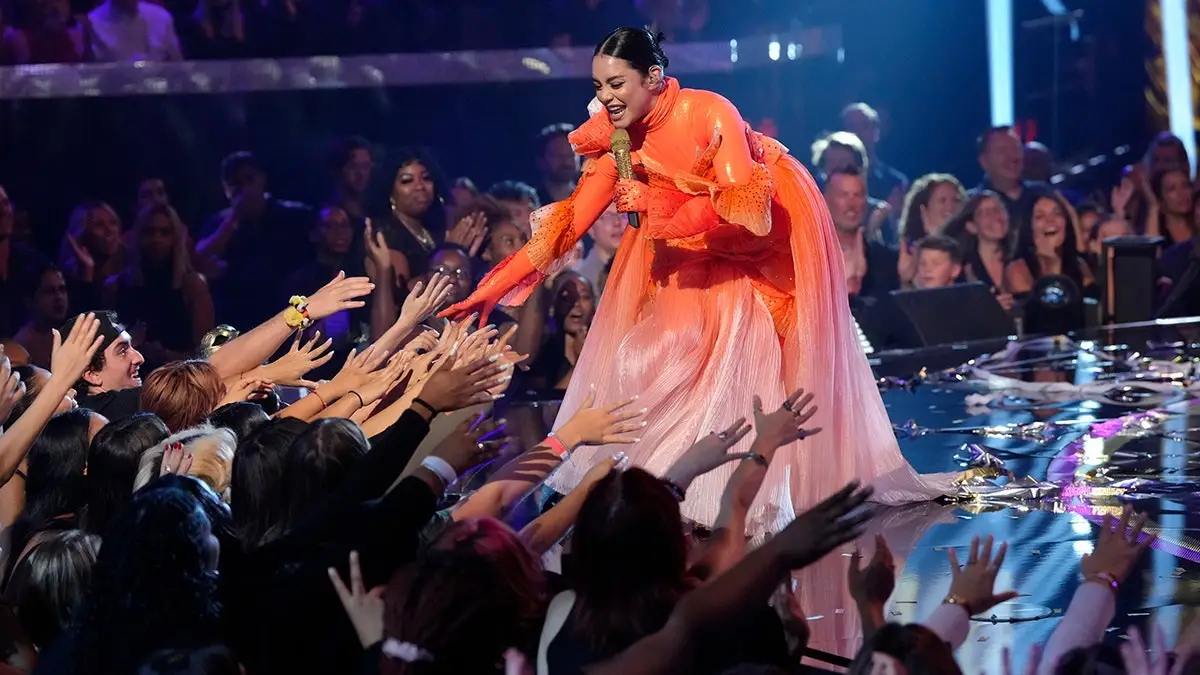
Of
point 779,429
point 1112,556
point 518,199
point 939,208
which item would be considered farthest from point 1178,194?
point 1112,556

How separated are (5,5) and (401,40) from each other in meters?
2.02

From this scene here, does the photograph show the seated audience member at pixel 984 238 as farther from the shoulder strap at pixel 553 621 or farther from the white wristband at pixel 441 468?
the shoulder strap at pixel 553 621

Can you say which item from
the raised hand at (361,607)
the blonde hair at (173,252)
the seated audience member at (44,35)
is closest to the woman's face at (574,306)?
the blonde hair at (173,252)

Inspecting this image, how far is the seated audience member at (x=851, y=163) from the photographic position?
339 inches

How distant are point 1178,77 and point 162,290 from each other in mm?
7575

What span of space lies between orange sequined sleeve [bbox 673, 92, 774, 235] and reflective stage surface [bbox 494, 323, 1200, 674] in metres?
0.93

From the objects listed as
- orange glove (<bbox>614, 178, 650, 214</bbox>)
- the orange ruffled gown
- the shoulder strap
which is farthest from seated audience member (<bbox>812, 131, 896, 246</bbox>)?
the shoulder strap

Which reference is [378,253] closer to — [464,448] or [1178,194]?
[464,448]

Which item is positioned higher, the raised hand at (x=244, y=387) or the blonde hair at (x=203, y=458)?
the raised hand at (x=244, y=387)

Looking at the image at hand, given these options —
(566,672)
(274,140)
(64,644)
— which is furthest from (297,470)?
(274,140)

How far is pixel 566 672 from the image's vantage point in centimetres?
222

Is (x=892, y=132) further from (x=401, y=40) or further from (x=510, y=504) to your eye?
(x=510, y=504)

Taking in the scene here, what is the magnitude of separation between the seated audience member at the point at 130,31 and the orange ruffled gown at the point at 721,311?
4.09 meters

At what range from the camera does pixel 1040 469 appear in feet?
16.2
